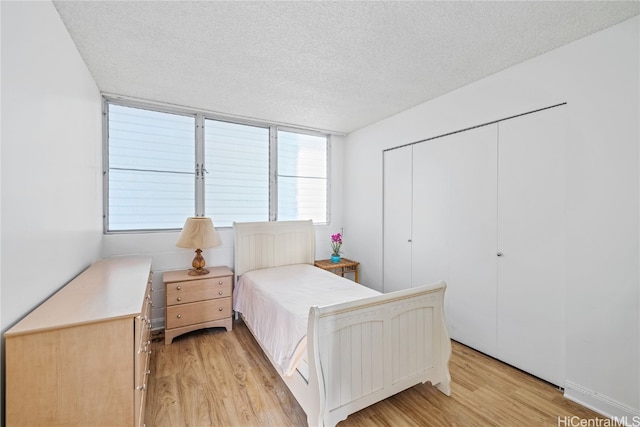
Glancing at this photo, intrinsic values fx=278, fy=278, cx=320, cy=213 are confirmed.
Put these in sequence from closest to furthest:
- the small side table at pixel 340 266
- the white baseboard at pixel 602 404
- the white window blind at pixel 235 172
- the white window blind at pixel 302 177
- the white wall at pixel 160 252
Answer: the white baseboard at pixel 602 404
the white wall at pixel 160 252
the white window blind at pixel 235 172
the small side table at pixel 340 266
the white window blind at pixel 302 177

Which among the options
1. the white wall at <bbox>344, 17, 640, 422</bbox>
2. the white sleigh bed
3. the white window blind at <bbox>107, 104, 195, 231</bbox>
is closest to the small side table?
the white sleigh bed

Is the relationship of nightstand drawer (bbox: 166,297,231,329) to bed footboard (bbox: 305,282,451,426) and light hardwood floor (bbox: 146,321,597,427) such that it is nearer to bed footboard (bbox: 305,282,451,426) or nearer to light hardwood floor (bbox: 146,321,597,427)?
light hardwood floor (bbox: 146,321,597,427)

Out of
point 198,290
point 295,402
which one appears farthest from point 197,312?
point 295,402

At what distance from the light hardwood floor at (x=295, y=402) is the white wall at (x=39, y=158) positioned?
Answer: 106 centimetres

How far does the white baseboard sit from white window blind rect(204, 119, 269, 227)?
128 inches

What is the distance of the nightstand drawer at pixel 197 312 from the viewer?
272cm

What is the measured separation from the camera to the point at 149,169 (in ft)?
9.98

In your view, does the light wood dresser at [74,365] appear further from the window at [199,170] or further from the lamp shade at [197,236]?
the window at [199,170]

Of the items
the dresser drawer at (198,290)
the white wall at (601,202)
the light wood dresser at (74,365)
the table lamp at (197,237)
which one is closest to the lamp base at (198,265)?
the table lamp at (197,237)

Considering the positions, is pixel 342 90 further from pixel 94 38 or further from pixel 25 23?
pixel 25 23

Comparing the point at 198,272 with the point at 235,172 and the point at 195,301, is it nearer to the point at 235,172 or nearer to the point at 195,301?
the point at 195,301

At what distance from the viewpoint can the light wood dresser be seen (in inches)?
43.5

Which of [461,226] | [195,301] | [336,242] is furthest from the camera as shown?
[336,242]

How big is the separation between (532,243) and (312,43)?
222 centimetres
